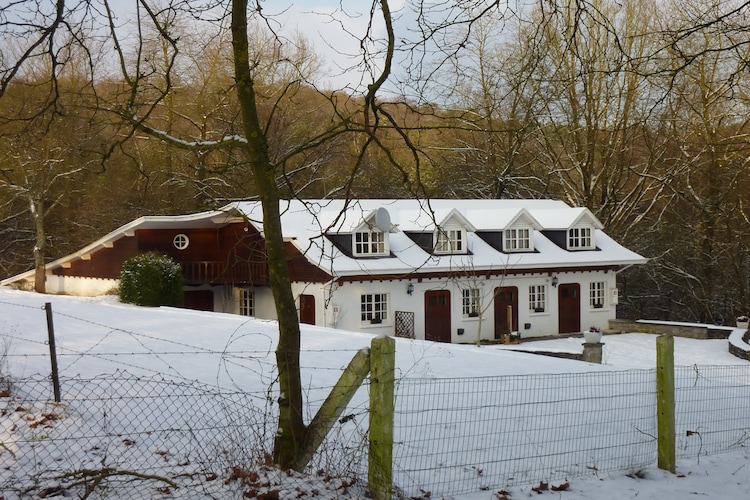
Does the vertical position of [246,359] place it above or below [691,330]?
above

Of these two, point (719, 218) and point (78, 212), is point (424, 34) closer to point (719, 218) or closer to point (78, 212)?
point (719, 218)

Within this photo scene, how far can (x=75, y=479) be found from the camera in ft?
19.2

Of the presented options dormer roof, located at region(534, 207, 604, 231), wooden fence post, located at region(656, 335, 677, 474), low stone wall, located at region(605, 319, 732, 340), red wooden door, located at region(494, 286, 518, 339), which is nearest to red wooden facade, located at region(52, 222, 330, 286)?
red wooden door, located at region(494, 286, 518, 339)

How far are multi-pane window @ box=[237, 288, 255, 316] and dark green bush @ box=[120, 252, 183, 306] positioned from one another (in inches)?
150

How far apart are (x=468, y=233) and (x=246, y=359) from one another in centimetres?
2045

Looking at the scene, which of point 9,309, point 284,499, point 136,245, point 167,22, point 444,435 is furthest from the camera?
point 136,245

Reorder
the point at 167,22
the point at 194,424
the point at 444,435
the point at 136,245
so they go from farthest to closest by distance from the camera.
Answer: the point at 136,245, the point at 444,435, the point at 194,424, the point at 167,22

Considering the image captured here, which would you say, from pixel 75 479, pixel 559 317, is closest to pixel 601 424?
pixel 75 479

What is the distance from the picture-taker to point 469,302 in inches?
1206

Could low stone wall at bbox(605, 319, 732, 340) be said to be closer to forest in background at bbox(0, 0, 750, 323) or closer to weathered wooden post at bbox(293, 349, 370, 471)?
forest in background at bbox(0, 0, 750, 323)

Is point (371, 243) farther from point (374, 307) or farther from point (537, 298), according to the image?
point (537, 298)

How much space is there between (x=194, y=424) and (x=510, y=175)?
35.8 m

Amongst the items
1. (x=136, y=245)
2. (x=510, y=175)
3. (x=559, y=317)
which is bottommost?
(x=559, y=317)

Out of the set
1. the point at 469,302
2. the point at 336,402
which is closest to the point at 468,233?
the point at 469,302
